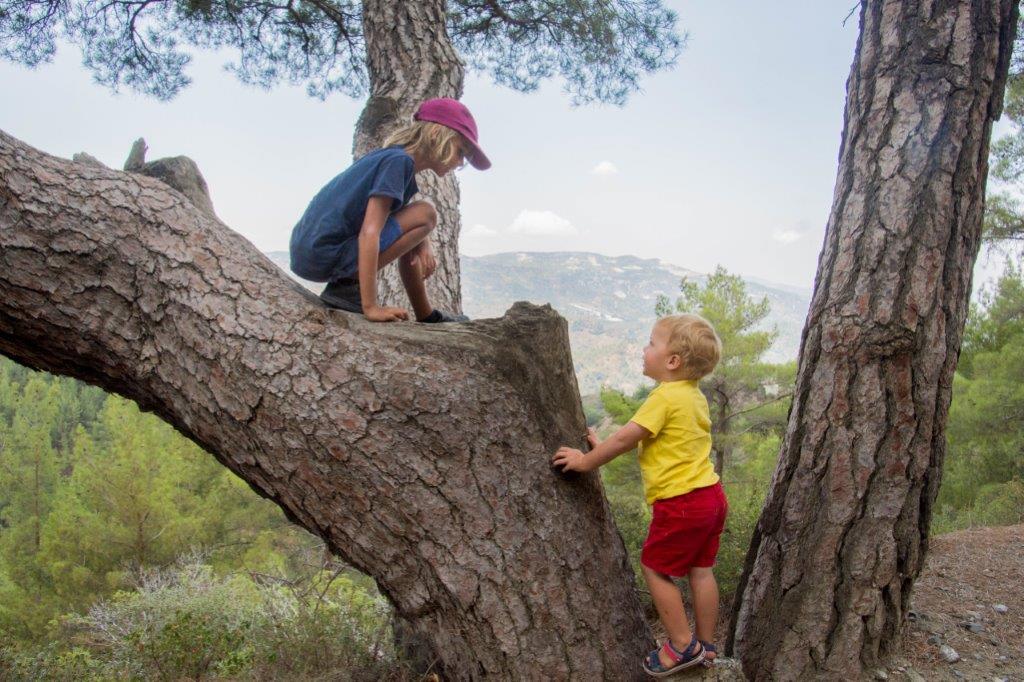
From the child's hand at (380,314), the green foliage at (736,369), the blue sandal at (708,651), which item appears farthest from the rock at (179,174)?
the green foliage at (736,369)

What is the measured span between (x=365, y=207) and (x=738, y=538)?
3.21 m

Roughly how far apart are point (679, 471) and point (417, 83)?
2.89 metres

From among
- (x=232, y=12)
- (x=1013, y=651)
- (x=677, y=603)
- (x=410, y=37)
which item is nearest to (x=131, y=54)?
(x=232, y=12)

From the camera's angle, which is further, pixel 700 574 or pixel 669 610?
pixel 700 574

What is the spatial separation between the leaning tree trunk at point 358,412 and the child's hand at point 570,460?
4cm

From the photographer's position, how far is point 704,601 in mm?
2064

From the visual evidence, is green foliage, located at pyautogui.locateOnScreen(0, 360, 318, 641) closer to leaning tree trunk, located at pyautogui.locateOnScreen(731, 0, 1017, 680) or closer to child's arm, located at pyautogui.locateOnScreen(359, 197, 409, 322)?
child's arm, located at pyautogui.locateOnScreen(359, 197, 409, 322)

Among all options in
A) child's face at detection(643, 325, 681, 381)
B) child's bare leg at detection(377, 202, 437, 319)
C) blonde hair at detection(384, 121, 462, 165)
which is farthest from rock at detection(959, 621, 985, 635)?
blonde hair at detection(384, 121, 462, 165)

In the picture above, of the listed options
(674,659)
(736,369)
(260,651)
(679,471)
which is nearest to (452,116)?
(679,471)

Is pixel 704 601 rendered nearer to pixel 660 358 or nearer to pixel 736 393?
pixel 660 358

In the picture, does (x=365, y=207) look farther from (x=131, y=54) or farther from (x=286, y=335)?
(x=131, y=54)

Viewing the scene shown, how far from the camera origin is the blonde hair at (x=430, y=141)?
91.5 inches

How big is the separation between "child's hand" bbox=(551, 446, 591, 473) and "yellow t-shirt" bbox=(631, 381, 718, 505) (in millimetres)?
Result: 261

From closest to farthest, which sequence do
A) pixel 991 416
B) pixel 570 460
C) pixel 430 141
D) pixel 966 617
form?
pixel 570 460, pixel 430 141, pixel 966 617, pixel 991 416
